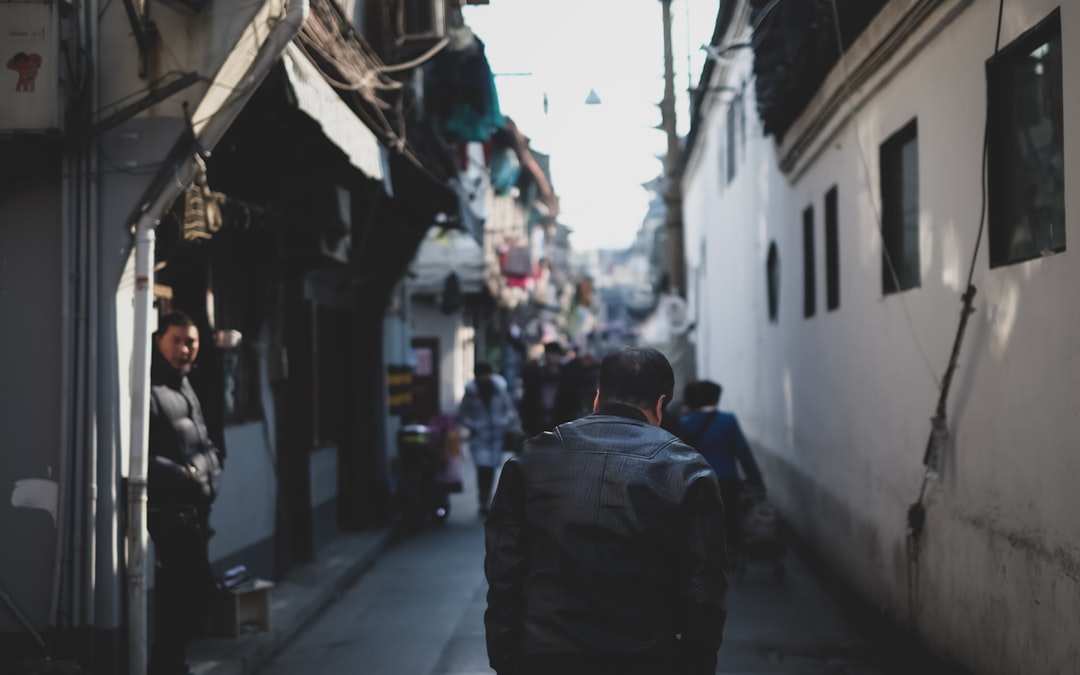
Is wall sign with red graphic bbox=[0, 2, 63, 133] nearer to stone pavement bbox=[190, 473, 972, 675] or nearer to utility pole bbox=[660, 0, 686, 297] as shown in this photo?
stone pavement bbox=[190, 473, 972, 675]

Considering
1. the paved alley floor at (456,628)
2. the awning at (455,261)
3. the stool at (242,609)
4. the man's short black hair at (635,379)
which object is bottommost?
the paved alley floor at (456,628)

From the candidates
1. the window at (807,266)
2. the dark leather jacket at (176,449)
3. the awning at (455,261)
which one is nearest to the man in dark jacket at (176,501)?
the dark leather jacket at (176,449)

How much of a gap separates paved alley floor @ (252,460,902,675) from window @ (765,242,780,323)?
4.14 meters

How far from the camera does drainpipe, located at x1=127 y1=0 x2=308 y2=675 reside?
713 centimetres

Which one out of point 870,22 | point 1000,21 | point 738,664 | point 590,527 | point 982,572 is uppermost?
point 870,22

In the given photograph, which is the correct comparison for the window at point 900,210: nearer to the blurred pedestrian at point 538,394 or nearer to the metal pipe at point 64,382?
the metal pipe at point 64,382

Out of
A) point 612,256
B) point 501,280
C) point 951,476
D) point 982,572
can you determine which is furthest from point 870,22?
point 612,256

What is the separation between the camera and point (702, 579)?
3840mm

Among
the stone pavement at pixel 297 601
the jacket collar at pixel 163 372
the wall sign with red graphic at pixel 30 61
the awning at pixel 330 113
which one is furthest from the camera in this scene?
the stone pavement at pixel 297 601

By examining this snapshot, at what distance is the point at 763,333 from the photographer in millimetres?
18188

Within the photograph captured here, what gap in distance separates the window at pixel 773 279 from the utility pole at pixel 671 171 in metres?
3.38

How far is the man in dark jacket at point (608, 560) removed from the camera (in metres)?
3.85

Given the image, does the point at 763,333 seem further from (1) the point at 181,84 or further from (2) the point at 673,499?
(2) the point at 673,499

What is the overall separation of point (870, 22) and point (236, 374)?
215 inches
